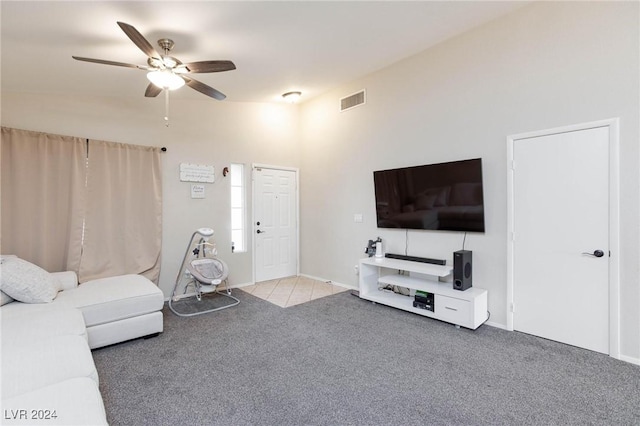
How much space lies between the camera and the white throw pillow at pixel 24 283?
8.56 ft

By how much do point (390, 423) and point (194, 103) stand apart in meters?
4.67

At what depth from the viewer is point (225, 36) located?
285 centimetres

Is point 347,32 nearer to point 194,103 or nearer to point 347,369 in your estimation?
point 194,103

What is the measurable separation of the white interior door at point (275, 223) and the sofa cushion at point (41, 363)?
3.48 m

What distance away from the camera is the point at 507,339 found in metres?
3.00

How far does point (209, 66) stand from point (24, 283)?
248cm

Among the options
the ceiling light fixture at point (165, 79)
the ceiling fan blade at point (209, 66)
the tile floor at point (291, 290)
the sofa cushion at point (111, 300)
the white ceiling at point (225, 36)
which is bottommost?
the tile floor at point (291, 290)

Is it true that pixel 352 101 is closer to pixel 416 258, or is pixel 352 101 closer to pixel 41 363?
pixel 416 258

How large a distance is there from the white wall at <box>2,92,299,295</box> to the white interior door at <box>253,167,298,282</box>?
187 millimetres

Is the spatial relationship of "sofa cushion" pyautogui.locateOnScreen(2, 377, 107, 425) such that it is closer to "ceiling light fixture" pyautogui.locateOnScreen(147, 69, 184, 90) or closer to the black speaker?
"ceiling light fixture" pyautogui.locateOnScreen(147, 69, 184, 90)

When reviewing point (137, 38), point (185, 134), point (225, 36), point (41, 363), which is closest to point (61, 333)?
point (41, 363)

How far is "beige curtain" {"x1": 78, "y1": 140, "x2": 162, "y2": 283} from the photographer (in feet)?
12.5

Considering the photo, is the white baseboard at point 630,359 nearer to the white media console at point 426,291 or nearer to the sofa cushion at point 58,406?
the white media console at point 426,291

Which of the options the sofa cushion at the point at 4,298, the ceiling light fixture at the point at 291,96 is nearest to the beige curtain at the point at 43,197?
the sofa cushion at the point at 4,298
